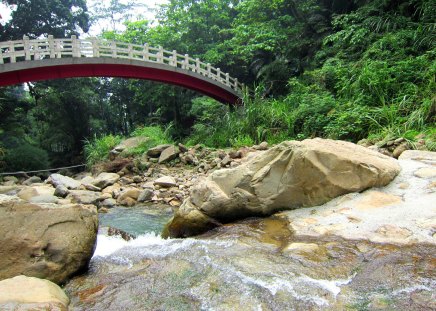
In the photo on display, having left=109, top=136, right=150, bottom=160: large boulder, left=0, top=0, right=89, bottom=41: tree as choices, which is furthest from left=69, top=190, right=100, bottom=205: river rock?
left=0, top=0, right=89, bottom=41: tree

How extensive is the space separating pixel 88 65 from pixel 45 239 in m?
11.5

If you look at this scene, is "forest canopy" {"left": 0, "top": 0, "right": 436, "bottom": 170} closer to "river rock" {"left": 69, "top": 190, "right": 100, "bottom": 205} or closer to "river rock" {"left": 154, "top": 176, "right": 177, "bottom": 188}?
"river rock" {"left": 154, "top": 176, "right": 177, "bottom": 188}

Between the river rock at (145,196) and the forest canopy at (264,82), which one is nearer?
the river rock at (145,196)

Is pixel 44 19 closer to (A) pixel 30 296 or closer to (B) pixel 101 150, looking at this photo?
(B) pixel 101 150

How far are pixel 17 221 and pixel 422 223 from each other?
13.9 ft

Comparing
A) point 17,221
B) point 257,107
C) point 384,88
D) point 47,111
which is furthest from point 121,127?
point 17,221

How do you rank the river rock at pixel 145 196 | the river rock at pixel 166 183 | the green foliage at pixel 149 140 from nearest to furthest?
the river rock at pixel 145 196 → the river rock at pixel 166 183 → the green foliage at pixel 149 140

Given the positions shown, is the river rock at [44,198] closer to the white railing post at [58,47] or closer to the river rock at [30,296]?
the river rock at [30,296]

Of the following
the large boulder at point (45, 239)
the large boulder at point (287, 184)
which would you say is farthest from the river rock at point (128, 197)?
the large boulder at point (45, 239)

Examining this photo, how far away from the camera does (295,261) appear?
3146 mm

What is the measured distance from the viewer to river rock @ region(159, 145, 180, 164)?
1205 centimetres

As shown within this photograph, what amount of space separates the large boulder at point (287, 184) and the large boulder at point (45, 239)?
57.4 inches

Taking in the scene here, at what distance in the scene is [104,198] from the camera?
8.36m

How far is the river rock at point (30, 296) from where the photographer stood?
7.68 feet
